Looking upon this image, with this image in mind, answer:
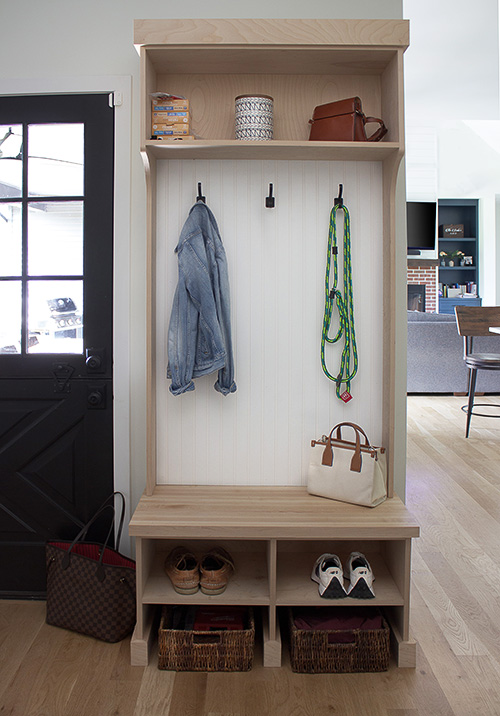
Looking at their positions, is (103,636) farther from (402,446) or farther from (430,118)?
(430,118)

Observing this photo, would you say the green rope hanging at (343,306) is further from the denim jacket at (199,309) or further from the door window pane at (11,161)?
the door window pane at (11,161)

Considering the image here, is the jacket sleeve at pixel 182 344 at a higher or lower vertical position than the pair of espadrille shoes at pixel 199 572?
higher

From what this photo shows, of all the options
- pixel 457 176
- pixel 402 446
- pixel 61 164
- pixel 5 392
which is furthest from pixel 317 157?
pixel 457 176

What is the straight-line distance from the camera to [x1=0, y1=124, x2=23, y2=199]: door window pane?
2480 millimetres

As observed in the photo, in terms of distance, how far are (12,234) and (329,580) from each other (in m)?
1.80

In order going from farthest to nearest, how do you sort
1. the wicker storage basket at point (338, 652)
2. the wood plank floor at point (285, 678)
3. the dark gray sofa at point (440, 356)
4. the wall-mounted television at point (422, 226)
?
1. the wall-mounted television at point (422, 226)
2. the dark gray sofa at point (440, 356)
3. the wicker storage basket at point (338, 652)
4. the wood plank floor at point (285, 678)

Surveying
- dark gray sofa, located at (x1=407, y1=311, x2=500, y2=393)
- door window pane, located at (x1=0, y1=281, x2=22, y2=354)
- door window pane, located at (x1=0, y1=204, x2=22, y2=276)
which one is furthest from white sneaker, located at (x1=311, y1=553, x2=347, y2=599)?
dark gray sofa, located at (x1=407, y1=311, x2=500, y2=393)

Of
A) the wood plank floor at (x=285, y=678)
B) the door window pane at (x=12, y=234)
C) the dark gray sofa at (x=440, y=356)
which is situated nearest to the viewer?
the wood plank floor at (x=285, y=678)

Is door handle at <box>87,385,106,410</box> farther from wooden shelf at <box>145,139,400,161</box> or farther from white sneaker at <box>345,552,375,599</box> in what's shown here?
white sneaker at <box>345,552,375,599</box>

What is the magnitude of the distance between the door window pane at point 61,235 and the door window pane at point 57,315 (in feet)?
0.21

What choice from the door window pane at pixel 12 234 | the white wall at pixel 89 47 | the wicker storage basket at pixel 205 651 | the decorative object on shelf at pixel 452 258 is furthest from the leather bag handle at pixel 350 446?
the decorative object on shelf at pixel 452 258

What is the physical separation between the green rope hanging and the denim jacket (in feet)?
1.26

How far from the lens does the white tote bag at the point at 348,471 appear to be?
7.21 feet

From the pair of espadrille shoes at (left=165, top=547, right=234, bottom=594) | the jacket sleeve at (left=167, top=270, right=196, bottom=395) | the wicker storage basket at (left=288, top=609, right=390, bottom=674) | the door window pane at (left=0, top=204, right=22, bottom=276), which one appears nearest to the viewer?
the wicker storage basket at (left=288, top=609, right=390, bottom=674)
